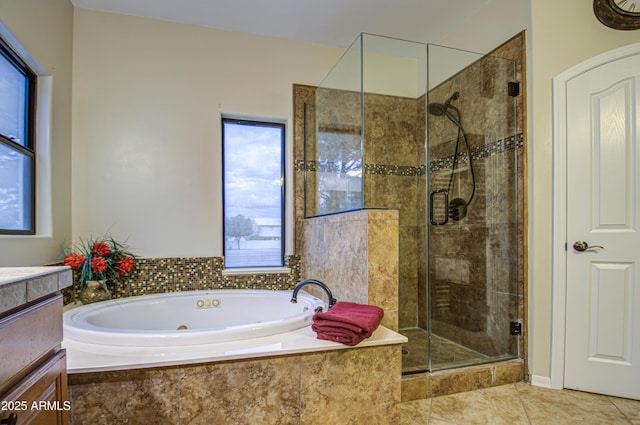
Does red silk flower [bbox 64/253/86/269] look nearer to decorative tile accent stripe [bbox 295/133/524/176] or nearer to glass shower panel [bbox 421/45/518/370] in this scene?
decorative tile accent stripe [bbox 295/133/524/176]

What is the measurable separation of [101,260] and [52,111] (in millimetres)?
1077

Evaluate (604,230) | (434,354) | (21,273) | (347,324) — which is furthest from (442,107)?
(21,273)

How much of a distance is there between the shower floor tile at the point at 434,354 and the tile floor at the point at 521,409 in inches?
7.5

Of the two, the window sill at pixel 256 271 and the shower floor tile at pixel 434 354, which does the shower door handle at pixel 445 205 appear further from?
the window sill at pixel 256 271

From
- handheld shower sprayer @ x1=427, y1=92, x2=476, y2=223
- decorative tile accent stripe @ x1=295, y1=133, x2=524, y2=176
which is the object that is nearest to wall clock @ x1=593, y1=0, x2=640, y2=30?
decorative tile accent stripe @ x1=295, y1=133, x2=524, y2=176

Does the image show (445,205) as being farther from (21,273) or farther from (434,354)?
(21,273)

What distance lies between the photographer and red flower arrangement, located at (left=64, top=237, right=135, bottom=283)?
238cm

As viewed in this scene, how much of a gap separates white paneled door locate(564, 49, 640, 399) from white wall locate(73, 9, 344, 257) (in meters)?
2.36

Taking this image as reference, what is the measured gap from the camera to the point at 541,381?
222 cm

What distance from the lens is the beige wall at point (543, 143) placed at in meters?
2.21

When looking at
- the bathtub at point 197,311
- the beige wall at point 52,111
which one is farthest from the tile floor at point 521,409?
the beige wall at point 52,111

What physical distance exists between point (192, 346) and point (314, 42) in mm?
2794

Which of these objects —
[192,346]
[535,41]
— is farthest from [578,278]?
[192,346]

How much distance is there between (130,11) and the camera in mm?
2707
